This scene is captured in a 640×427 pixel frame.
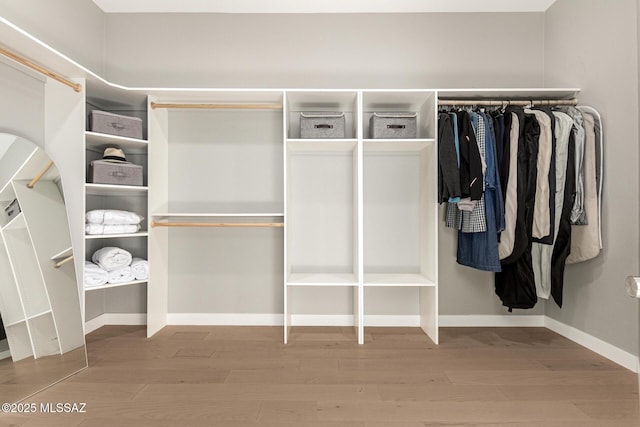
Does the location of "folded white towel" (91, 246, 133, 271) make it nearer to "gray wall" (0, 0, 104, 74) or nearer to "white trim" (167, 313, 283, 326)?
"white trim" (167, 313, 283, 326)

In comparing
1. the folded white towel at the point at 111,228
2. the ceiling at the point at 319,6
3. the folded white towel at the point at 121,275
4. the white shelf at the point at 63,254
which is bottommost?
the folded white towel at the point at 121,275

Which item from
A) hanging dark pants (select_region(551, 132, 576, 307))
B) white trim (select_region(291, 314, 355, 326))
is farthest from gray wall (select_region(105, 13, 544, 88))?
white trim (select_region(291, 314, 355, 326))

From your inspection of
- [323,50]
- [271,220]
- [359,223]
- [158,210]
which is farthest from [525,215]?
[158,210]

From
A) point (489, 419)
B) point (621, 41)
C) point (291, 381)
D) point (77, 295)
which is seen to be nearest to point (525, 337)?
point (489, 419)

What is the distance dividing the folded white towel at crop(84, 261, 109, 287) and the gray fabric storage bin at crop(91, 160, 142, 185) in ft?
1.94

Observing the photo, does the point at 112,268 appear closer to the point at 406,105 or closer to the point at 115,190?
the point at 115,190

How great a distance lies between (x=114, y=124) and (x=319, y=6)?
1.84 m

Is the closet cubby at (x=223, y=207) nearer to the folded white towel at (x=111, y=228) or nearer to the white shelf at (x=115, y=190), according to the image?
the white shelf at (x=115, y=190)

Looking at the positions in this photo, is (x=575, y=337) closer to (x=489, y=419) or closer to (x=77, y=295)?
(x=489, y=419)

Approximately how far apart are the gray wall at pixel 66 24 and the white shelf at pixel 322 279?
232 centimetres

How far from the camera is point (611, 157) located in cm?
250

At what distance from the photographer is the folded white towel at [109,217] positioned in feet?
8.73

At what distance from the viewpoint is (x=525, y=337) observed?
116 inches

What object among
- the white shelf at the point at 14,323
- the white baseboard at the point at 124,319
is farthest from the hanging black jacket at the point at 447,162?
the white baseboard at the point at 124,319
